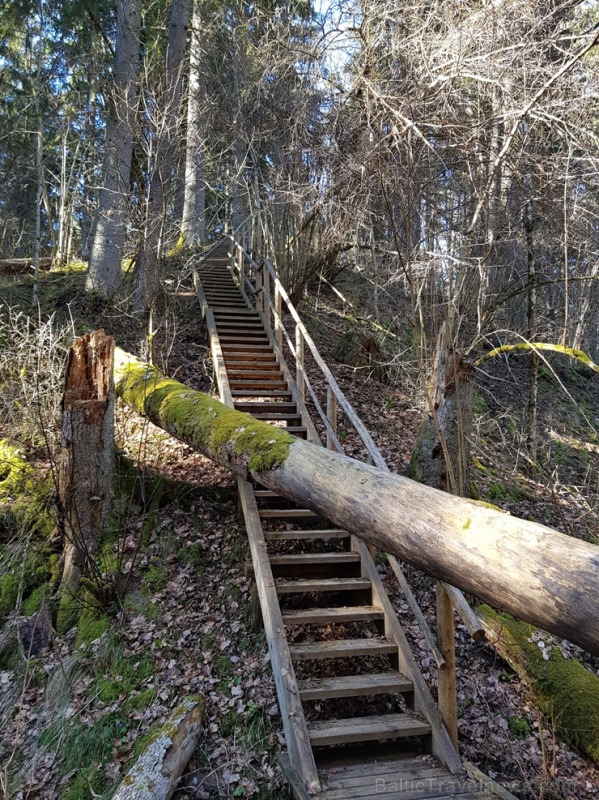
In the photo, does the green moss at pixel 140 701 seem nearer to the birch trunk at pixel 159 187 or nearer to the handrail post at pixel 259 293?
the birch trunk at pixel 159 187

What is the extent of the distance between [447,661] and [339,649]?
96cm

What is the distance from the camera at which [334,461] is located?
A: 3.37 meters

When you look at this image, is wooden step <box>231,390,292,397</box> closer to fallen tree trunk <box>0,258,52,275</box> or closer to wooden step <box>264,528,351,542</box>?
wooden step <box>264,528,351,542</box>

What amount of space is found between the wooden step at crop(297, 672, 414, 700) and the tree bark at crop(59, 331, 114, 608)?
2672mm

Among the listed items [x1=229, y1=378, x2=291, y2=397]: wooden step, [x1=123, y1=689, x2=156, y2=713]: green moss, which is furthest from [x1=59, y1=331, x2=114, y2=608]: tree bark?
[x1=229, y1=378, x2=291, y2=397]: wooden step

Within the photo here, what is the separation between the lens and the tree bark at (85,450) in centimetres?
523

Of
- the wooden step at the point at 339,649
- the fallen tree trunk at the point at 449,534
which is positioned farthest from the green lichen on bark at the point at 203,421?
the wooden step at the point at 339,649

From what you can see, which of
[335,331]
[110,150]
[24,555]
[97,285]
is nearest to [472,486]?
[24,555]

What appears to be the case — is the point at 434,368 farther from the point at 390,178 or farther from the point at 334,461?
the point at 334,461

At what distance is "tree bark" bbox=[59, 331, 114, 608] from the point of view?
523cm

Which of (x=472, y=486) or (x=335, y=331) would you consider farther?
(x=335, y=331)

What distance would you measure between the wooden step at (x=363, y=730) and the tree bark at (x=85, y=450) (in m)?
2.89

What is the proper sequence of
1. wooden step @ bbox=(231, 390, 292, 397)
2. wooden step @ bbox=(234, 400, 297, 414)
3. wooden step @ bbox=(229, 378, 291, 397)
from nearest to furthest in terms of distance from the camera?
wooden step @ bbox=(234, 400, 297, 414) < wooden step @ bbox=(231, 390, 292, 397) < wooden step @ bbox=(229, 378, 291, 397)

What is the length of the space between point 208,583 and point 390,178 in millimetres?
4946
